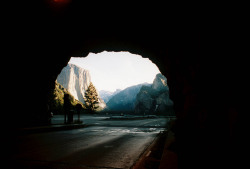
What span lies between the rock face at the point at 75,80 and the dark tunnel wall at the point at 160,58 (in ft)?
428

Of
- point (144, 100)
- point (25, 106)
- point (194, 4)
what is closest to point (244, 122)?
point (194, 4)

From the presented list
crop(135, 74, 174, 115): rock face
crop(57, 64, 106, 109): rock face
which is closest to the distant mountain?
crop(57, 64, 106, 109): rock face

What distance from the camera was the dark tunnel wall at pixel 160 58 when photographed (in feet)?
6.14

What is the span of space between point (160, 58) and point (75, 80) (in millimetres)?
156649

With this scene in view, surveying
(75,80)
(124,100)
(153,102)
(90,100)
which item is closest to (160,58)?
(90,100)

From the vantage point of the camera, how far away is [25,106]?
1174 centimetres

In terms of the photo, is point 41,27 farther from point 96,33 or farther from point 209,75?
point 209,75

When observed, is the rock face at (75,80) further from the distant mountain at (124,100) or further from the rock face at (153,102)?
the rock face at (153,102)

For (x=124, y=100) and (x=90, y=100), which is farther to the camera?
(x=124, y=100)

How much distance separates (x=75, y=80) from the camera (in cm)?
15775

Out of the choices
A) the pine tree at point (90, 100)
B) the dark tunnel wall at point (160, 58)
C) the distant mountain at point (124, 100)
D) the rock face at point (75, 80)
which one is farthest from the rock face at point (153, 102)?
the distant mountain at point (124, 100)

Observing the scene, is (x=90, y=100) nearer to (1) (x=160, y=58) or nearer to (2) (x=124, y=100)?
(1) (x=160, y=58)

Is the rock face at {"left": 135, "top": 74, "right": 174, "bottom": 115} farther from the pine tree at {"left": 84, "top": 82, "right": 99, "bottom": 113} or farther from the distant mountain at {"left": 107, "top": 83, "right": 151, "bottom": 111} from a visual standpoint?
the distant mountain at {"left": 107, "top": 83, "right": 151, "bottom": 111}

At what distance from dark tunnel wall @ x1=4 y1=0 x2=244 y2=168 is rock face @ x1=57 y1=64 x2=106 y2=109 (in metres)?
130
